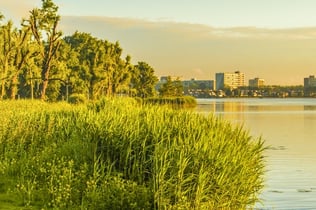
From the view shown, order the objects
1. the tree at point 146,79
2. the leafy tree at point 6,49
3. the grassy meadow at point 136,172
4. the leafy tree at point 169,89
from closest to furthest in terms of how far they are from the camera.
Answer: the grassy meadow at point 136,172, the leafy tree at point 6,49, the tree at point 146,79, the leafy tree at point 169,89

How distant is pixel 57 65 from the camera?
78.6 m

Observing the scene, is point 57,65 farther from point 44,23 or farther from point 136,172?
point 136,172

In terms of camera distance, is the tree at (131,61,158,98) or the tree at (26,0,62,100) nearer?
the tree at (26,0,62,100)

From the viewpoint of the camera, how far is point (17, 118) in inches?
972

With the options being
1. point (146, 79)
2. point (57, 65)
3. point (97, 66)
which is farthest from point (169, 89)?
point (57, 65)

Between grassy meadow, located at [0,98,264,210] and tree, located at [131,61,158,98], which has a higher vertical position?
tree, located at [131,61,158,98]

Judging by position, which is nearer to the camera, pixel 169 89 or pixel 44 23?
pixel 44 23

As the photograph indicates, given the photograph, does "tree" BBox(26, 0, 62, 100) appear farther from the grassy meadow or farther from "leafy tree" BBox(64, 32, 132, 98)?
the grassy meadow

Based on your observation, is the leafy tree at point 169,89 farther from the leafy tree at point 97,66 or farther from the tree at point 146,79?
the leafy tree at point 97,66

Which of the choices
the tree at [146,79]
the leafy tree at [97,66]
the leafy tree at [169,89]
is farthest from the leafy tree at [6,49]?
the leafy tree at [169,89]

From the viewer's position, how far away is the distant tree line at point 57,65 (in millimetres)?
68125

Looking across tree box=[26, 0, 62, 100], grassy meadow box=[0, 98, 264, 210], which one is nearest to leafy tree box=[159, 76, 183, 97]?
tree box=[26, 0, 62, 100]

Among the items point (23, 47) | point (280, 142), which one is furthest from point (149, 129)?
point (23, 47)

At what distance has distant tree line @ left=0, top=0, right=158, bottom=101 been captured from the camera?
68.1 meters
